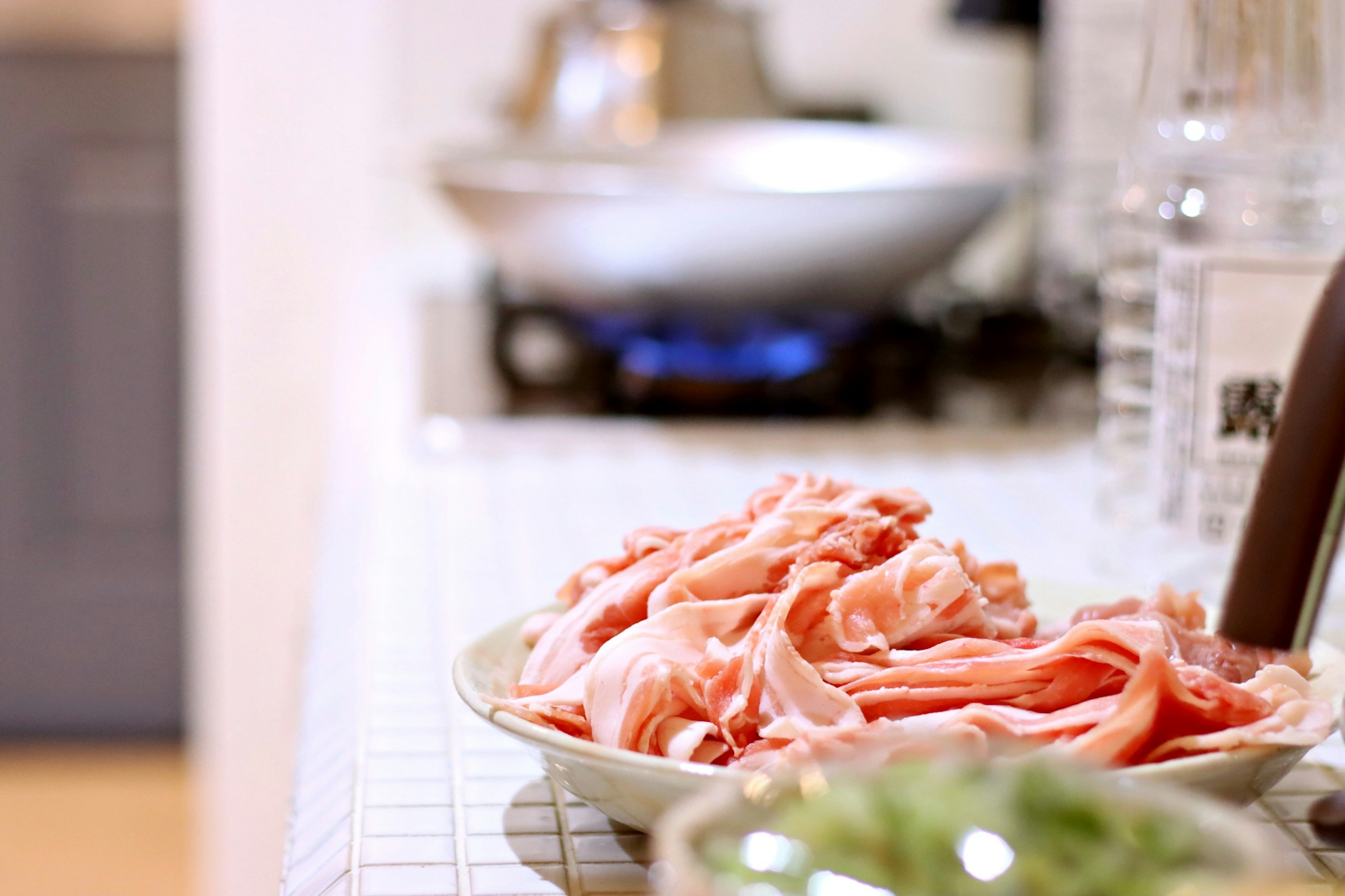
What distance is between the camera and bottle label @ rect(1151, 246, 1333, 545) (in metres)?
0.66

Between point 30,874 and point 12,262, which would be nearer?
point 30,874

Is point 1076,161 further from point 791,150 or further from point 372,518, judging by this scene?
point 372,518

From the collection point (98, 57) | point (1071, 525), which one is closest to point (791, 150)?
point (1071, 525)

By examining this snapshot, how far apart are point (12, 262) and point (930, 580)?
2.29m

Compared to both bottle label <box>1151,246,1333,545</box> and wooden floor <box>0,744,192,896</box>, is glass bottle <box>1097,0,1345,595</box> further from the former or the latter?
wooden floor <box>0,744,192,896</box>

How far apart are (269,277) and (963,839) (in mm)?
1485

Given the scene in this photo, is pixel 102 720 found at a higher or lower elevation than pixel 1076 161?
lower

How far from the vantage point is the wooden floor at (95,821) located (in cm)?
208

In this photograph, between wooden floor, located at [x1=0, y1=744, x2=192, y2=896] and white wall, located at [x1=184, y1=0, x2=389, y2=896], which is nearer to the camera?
white wall, located at [x1=184, y1=0, x2=389, y2=896]

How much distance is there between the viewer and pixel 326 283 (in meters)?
1.61

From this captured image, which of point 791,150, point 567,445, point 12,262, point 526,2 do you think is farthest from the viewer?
point 12,262

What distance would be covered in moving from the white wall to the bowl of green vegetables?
134cm

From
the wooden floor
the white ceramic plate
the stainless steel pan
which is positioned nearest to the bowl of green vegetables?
the white ceramic plate

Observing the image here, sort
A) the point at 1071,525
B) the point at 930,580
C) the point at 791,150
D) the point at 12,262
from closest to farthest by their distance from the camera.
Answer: the point at 930,580, the point at 1071,525, the point at 791,150, the point at 12,262
